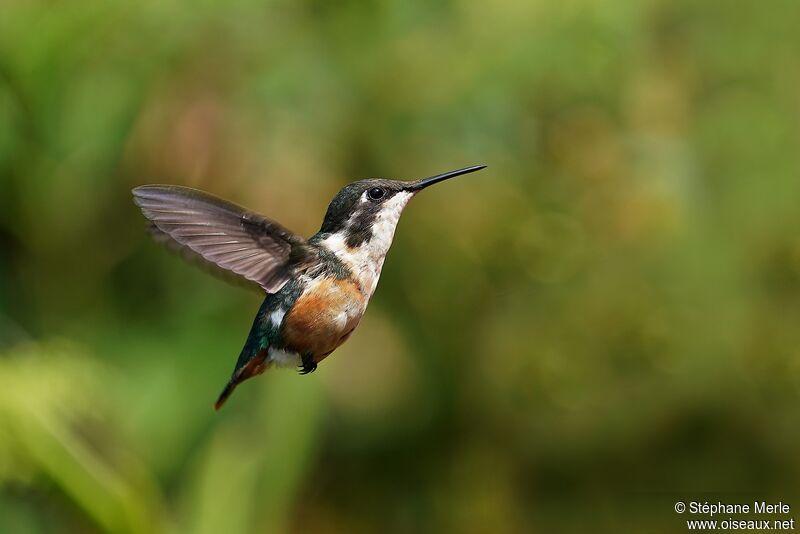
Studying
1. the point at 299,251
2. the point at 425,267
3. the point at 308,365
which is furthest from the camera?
the point at 425,267

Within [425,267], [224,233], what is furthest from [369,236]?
[425,267]

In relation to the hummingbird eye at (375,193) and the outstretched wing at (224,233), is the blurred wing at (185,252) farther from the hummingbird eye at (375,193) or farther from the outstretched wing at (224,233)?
the hummingbird eye at (375,193)

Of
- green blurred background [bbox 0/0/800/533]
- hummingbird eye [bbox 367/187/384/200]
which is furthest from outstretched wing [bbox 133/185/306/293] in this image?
green blurred background [bbox 0/0/800/533]

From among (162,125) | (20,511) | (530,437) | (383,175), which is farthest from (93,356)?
(530,437)

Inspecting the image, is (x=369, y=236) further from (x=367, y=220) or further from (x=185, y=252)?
(x=185, y=252)

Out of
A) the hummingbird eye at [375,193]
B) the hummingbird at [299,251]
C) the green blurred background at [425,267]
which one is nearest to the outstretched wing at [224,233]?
the hummingbird at [299,251]

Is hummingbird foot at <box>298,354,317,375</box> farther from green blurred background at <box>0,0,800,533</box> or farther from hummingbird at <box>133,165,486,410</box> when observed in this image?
green blurred background at <box>0,0,800,533</box>

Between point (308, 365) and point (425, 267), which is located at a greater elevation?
point (308, 365)
